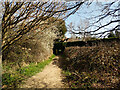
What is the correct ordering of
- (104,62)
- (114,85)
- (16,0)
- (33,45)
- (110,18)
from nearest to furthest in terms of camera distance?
(16,0) → (110,18) → (114,85) → (104,62) → (33,45)

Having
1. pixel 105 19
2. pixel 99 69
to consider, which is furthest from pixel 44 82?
pixel 105 19

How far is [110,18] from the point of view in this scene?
133 cm

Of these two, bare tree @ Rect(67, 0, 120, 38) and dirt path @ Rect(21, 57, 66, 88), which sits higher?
bare tree @ Rect(67, 0, 120, 38)

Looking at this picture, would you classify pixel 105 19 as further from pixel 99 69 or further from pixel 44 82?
pixel 44 82

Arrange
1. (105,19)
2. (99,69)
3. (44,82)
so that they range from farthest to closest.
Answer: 1. (99,69)
2. (44,82)
3. (105,19)

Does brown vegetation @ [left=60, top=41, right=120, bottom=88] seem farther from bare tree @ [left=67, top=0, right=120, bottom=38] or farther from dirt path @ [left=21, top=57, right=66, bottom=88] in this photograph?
bare tree @ [left=67, top=0, right=120, bottom=38]

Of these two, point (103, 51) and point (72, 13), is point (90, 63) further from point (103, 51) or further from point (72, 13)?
point (72, 13)

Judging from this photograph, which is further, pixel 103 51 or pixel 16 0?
pixel 103 51

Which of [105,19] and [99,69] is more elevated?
[105,19]

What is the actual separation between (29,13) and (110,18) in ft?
4.35

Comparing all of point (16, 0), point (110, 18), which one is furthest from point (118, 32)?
point (16, 0)

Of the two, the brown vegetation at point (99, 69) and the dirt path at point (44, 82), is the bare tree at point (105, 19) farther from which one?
the dirt path at point (44, 82)

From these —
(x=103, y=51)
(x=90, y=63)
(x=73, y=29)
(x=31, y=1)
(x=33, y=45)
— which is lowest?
(x=90, y=63)

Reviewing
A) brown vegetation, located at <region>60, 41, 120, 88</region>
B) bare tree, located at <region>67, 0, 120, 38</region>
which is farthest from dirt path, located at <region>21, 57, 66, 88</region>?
bare tree, located at <region>67, 0, 120, 38</region>
